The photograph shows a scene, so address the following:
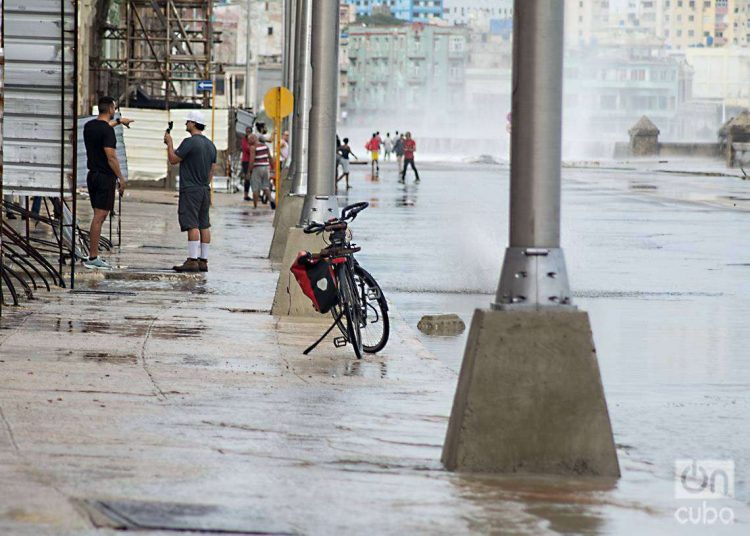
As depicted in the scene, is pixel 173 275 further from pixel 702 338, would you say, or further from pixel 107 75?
pixel 107 75

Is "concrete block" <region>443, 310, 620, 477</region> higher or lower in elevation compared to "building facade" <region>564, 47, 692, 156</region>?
lower

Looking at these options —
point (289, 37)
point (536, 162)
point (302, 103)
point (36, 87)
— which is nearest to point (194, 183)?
point (36, 87)

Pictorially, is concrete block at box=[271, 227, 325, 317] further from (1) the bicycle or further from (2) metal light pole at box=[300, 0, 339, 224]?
(1) the bicycle

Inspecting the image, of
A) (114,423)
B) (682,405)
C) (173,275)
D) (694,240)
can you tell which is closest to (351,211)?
(682,405)

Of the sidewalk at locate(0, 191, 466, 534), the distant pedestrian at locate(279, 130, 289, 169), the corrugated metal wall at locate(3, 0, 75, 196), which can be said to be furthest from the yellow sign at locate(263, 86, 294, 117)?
the sidewalk at locate(0, 191, 466, 534)

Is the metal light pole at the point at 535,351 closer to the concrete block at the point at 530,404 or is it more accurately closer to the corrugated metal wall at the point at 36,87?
the concrete block at the point at 530,404

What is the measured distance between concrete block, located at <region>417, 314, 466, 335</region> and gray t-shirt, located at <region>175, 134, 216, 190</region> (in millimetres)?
4556

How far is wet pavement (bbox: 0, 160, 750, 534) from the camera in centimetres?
679

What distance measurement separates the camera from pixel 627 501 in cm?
733

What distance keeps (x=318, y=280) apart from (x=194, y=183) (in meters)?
6.80

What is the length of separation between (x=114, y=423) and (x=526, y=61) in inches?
115

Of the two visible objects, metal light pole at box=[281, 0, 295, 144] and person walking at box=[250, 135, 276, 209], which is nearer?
metal light pole at box=[281, 0, 295, 144]

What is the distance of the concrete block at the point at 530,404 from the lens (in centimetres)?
763

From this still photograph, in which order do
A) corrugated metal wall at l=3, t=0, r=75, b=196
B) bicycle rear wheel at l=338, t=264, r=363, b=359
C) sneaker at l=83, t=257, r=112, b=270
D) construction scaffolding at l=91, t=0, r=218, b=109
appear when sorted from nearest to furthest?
bicycle rear wheel at l=338, t=264, r=363, b=359, corrugated metal wall at l=3, t=0, r=75, b=196, sneaker at l=83, t=257, r=112, b=270, construction scaffolding at l=91, t=0, r=218, b=109
